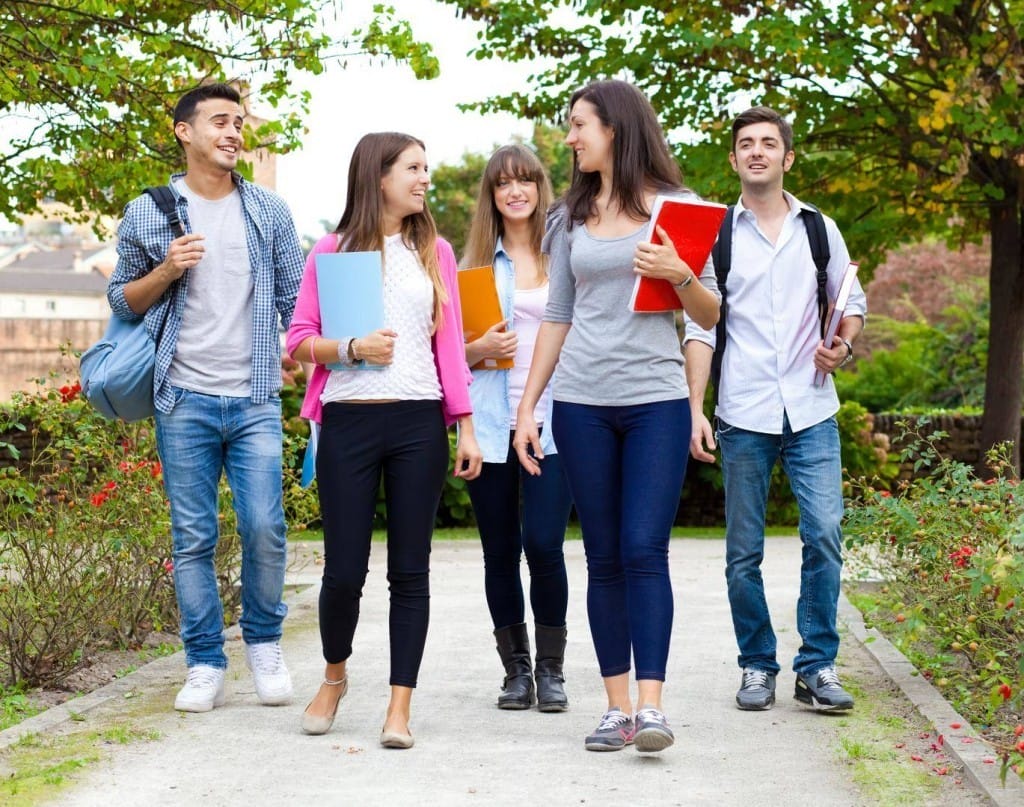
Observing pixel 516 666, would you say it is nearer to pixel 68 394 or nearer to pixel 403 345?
pixel 403 345

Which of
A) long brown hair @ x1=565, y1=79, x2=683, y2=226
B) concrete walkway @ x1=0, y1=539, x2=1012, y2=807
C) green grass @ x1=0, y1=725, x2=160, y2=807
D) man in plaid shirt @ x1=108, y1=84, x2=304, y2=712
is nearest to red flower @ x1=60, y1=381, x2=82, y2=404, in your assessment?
concrete walkway @ x1=0, y1=539, x2=1012, y2=807

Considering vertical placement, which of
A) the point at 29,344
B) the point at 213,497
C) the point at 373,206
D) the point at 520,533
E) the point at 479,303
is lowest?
the point at 29,344

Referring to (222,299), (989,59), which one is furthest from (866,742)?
(989,59)

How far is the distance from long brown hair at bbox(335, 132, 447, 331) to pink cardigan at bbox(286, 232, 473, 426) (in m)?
0.05

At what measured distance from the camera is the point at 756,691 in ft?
20.0

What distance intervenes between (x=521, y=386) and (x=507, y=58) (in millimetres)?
11946

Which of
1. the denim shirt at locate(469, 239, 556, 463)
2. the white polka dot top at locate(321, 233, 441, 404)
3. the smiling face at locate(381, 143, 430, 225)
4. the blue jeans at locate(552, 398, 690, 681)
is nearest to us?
the blue jeans at locate(552, 398, 690, 681)

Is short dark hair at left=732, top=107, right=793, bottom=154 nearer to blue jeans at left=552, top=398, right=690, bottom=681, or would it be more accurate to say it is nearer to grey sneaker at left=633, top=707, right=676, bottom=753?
blue jeans at left=552, top=398, right=690, bottom=681

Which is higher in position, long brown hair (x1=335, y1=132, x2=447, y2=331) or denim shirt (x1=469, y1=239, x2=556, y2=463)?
long brown hair (x1=335, y1=132, x2=447, y2=331)

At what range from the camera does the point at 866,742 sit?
5.48 metres

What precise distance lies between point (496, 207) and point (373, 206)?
0.92 meters

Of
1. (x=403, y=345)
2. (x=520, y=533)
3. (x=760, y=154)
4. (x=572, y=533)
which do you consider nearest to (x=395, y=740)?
(x=520, y=533)

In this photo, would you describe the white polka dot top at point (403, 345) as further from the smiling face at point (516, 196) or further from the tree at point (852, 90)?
the tree at point (852, 90)

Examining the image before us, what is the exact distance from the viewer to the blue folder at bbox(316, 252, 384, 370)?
532cm
